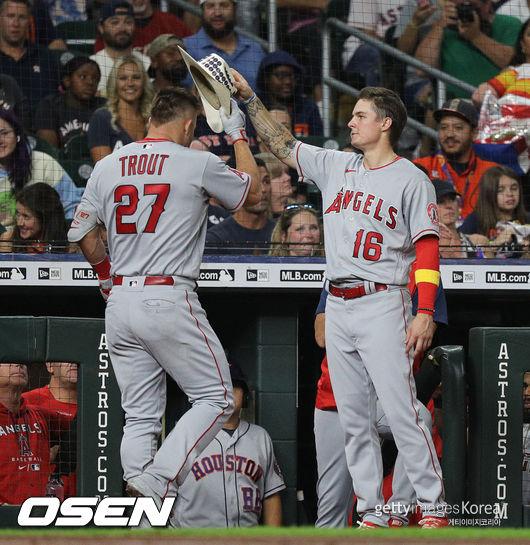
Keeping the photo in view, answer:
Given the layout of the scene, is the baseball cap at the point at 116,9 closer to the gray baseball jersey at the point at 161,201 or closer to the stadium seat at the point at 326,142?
the stadium seat at the point at 326,142

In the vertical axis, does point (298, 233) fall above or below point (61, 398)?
above

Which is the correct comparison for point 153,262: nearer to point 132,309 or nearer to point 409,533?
point 132,309

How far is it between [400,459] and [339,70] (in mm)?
4395

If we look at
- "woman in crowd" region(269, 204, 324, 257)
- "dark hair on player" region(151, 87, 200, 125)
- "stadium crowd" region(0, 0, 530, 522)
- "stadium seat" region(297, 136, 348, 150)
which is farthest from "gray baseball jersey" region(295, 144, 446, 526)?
"stadium seat" region(297, 136, 348, 150)

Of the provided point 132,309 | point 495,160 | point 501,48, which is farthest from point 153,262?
point 501,48

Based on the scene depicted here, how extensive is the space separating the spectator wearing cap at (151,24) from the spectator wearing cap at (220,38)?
0.36m

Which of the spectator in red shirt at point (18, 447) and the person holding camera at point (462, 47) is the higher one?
the person holding camera at point (462, 47)

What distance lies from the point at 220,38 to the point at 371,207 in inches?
149

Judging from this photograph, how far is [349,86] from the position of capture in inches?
291

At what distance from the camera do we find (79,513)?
11.5 feet

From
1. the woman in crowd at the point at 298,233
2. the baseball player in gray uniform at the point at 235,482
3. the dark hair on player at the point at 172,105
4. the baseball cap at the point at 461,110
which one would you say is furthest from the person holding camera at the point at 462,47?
the dark hair on player at the point at 172,105

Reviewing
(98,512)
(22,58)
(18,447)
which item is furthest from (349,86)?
(98,512)

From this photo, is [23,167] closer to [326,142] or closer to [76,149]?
Result: [76,149]

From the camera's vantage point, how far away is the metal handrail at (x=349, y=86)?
7195 millimetres
